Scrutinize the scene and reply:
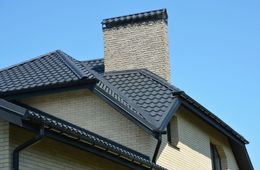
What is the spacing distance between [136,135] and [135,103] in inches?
39.6

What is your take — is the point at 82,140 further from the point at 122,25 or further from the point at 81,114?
the point at 122,25

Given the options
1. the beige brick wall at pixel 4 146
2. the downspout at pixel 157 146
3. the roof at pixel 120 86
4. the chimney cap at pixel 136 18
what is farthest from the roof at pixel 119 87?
the beige brick wall at pixel 4 146

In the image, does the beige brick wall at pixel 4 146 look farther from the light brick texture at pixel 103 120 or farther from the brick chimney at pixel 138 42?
the brick chimney at pixel 138 42

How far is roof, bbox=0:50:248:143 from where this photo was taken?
1297 centimetres

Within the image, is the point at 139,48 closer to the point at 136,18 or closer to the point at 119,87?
the point at 136,18

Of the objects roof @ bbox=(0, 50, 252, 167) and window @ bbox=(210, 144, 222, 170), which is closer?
roof @ bbox=(0, 50, 252, 167)

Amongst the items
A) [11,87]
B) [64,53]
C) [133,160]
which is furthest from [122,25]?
[133,160]

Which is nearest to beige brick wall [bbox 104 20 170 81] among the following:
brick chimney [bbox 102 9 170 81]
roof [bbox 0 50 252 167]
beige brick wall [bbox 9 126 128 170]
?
brick chimney [bbox 102 9 170 81]

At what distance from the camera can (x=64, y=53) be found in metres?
15.7

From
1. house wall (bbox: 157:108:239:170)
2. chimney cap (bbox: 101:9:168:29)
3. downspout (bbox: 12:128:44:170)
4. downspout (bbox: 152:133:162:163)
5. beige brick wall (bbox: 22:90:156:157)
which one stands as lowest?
house wall (bbox: 157:108:239:170)

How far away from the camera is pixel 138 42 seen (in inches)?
674

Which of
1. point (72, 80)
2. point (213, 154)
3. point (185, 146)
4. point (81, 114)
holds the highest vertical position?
point (72, 80)

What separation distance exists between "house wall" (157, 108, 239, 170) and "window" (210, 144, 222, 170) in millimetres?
161

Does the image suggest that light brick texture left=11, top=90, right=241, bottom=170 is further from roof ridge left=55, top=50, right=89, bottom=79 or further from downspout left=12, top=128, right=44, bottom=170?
downspout left=12, top=128, right=44, bottom=170
